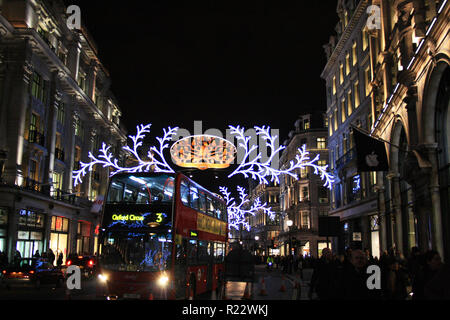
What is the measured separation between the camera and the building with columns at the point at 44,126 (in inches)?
1230

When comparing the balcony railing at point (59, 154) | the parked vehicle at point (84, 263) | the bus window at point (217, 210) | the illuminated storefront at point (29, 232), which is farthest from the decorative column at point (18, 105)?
the bus window at point (217, 210)

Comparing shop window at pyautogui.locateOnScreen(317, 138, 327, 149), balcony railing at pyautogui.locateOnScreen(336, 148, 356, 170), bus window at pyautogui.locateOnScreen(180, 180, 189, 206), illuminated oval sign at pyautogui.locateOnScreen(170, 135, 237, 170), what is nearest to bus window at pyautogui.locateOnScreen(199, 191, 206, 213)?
bus window at pyautogui.locateOnScreen(180, 180, 189, 206)

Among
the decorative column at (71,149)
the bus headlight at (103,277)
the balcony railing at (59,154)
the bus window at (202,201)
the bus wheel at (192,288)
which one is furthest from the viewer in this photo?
the decorative column at (71,149)

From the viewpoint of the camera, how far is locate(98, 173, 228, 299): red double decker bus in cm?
1398

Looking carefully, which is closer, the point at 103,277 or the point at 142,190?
the point at 103,277

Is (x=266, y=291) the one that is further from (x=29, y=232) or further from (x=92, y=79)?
(x=92, y=79)

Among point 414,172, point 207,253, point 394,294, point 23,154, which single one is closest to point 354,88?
point 414,172

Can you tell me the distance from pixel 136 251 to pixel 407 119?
48.6 ft

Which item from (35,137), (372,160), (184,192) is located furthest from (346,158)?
(184,192)

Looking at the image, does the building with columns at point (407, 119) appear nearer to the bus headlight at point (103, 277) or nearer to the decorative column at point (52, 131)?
the bus headlight at point (103, 277)

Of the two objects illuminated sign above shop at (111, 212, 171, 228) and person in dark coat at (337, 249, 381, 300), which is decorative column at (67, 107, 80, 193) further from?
person in dark coat at (337, 249, 381, 300)

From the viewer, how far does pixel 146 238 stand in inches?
557

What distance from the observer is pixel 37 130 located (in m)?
35.1
